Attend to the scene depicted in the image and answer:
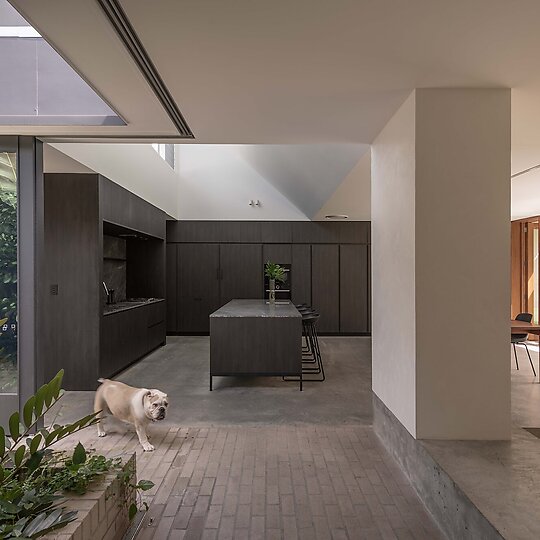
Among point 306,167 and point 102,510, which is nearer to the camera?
point 102,510

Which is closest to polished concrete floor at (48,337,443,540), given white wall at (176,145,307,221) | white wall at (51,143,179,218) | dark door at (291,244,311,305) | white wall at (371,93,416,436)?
white wall at (371,93,416,436)

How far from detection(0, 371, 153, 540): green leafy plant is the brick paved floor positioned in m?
0.52

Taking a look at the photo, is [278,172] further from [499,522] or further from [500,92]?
[499,522]

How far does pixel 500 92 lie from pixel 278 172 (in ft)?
18.8

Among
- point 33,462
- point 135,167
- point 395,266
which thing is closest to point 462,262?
point 395,266

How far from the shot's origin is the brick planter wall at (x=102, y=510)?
184 cm

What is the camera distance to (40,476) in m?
2.13

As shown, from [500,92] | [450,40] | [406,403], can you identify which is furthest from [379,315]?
[450,40]

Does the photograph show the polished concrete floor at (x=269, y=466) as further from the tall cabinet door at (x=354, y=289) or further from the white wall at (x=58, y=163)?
the tall cabinet door at (x=354, y=289)

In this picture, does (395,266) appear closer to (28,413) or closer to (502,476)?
(502,476)

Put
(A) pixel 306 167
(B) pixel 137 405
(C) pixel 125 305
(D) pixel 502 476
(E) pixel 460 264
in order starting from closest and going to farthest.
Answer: (D) pixel 502 476, (E) pixel 460 264, (B) pixel 137 405, (A) pixel 306 167, (C) pixel 125 305

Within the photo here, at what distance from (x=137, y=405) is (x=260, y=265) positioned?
6856 mm

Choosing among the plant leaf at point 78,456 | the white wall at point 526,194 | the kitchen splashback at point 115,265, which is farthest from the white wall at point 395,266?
the kitchen splashback at point 115,265

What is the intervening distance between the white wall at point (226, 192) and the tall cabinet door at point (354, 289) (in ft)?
4.49
